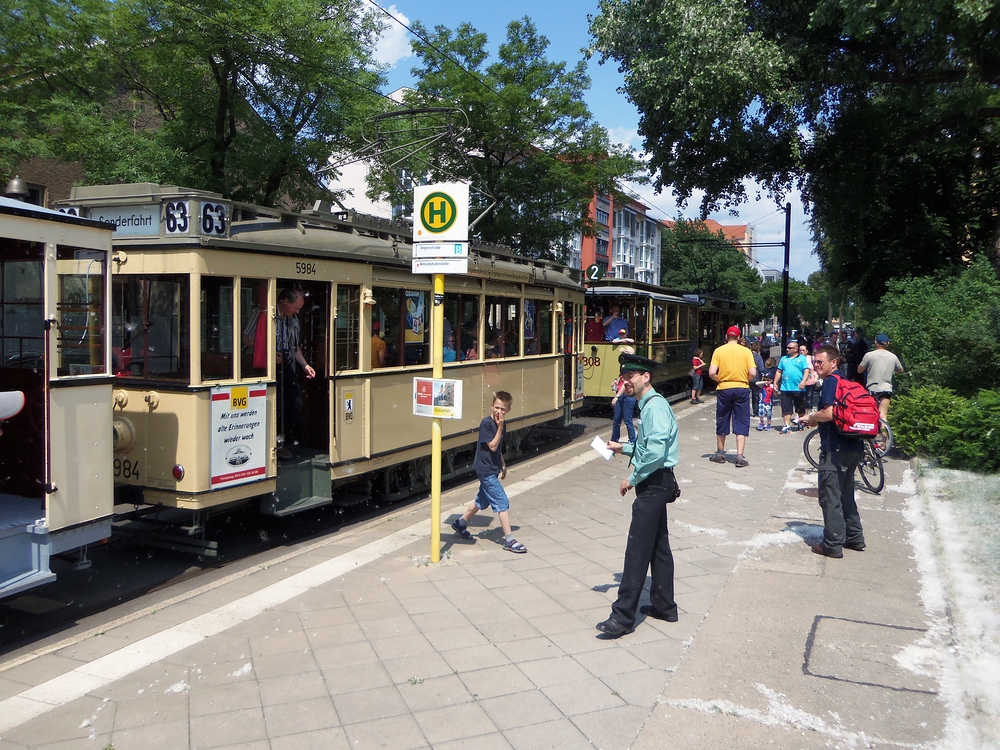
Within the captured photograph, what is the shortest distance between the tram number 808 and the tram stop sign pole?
2370mm

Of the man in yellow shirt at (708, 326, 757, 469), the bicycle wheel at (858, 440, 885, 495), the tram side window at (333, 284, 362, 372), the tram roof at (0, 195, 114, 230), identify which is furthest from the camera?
the man in yellow shirt at (708, 326, 757, 469)

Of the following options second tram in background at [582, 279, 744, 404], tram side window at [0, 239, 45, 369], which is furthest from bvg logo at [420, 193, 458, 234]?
second tram in background at [582, 279, 744, 404]

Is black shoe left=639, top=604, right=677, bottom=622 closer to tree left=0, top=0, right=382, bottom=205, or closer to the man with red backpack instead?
the man with red backpack

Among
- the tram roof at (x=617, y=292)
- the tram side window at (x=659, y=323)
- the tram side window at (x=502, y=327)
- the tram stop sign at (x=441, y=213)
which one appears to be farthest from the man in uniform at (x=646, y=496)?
the tram side window at (x=659, y=323)

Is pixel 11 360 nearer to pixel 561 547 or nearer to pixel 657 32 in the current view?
pixel 561 547

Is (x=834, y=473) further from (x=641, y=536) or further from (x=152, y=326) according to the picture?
(x=152, y=326)

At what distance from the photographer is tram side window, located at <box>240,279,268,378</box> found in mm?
6949

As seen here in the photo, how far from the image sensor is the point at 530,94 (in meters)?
21.6

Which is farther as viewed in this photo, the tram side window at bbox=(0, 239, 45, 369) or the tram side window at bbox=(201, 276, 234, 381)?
the tram side window at bbox=(201, 276, 234, 381)

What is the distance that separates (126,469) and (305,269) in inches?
88.8

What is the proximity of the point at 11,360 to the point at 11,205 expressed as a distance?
1393 millimetres

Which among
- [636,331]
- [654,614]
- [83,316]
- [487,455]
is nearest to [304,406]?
[487,455]

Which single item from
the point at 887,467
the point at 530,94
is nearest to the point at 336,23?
the point at 530,94

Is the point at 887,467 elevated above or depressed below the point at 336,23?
below
